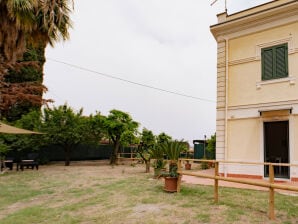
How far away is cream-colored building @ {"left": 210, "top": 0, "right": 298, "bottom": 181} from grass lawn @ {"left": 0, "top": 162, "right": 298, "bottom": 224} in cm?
255

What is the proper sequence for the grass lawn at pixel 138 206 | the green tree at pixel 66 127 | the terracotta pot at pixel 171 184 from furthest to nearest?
the green tree at pixel 66 127 < the terracotta pot at pixel 171 184 < the grass lawn at pixel 138 206

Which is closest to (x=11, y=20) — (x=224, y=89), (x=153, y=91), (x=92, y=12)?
(x=92, y=12)

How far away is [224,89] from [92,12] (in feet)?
26.5

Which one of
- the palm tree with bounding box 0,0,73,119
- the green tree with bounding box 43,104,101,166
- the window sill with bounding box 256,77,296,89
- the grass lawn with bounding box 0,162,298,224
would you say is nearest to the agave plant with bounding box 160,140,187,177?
the grass lawn with bounding box 0,162,298,224

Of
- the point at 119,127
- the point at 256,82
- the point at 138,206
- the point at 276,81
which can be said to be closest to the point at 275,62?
the point at 276,81

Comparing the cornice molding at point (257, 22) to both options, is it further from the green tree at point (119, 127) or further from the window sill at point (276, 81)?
the green tree at point (119, 127)

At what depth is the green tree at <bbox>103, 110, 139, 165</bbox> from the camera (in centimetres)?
1811

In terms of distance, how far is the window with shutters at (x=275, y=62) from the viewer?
9336 millimetres

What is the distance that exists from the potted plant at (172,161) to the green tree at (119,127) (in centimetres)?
1012

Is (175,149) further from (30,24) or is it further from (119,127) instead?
(119,127)

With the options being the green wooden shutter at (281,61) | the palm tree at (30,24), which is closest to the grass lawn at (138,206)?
the green wooden shutter at (281,61)

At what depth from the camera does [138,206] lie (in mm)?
6066

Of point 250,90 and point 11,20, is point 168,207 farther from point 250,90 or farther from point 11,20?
point 11,20

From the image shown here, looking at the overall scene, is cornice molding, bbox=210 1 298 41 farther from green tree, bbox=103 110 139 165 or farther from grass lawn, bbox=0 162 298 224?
green tree, bbox=103 110 139 165
